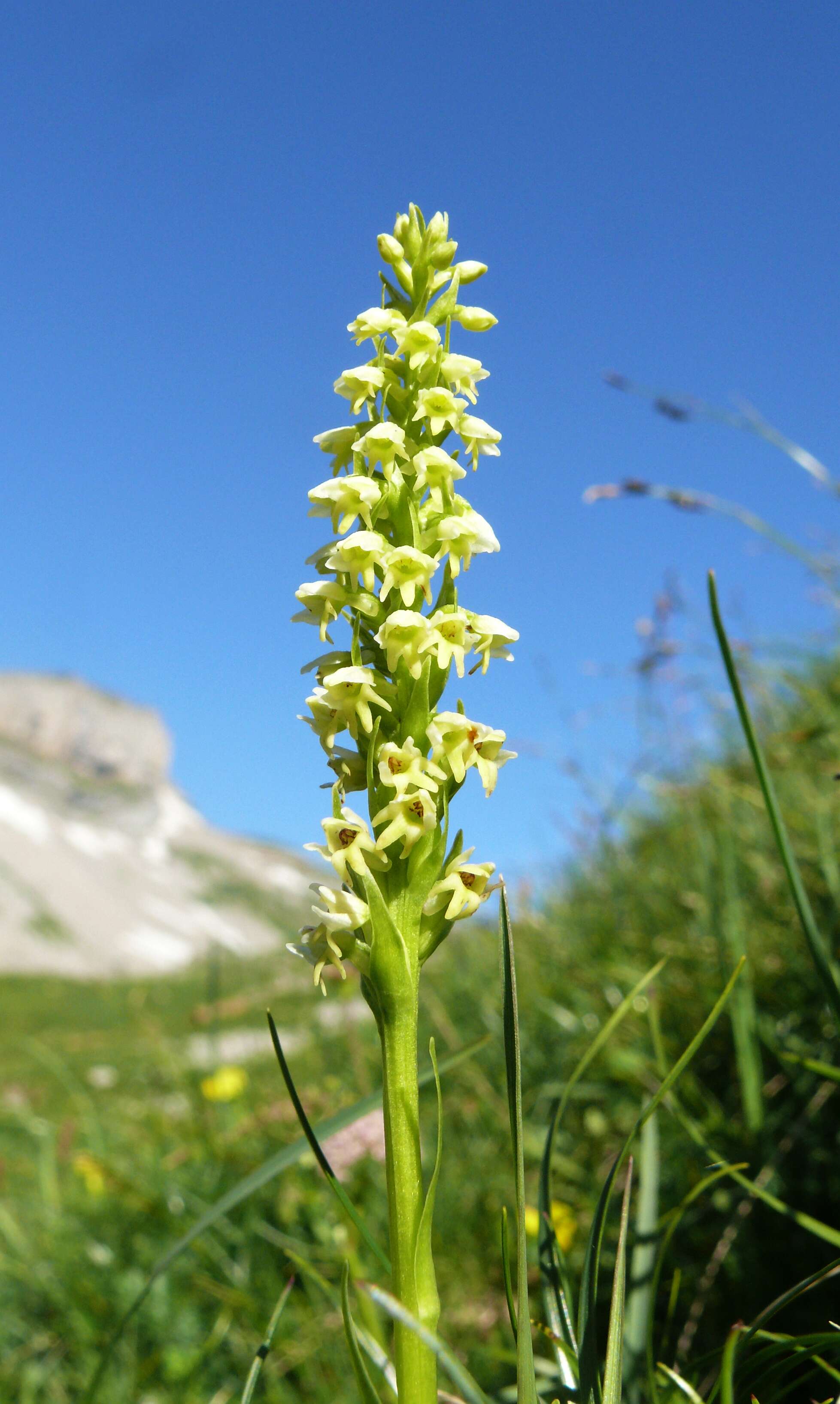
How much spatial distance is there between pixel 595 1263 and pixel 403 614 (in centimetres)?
106

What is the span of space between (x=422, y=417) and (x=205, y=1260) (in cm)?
419

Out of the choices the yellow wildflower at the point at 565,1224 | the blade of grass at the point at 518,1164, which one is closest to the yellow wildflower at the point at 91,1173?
the yellow wildflower at the point at 565,1224

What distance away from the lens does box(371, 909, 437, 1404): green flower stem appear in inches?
56.9

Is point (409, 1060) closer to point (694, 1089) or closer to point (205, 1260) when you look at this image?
point (694, 1089)

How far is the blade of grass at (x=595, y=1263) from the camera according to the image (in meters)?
1.31

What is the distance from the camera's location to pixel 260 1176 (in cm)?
173

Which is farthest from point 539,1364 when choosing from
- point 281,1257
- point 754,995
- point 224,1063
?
point 224,1063

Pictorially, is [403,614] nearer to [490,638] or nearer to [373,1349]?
[490,638]

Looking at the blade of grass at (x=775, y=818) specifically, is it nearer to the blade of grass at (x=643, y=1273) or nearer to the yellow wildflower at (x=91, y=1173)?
the blade of grass at (x=643, y=1273)

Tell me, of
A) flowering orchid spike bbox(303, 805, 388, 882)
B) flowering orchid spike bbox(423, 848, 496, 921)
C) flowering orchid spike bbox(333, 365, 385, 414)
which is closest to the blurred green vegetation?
flowering orchid spike bbox(423, 848, 496, 921)

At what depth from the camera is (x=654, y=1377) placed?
1.54 m

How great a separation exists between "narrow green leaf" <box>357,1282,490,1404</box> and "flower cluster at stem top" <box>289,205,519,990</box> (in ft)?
1.78

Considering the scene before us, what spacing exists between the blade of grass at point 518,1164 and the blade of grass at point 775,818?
19.8 inches

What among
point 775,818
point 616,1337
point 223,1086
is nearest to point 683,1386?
point 616,1337
